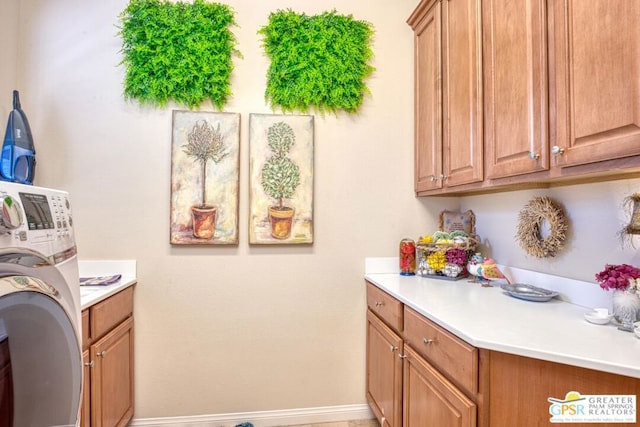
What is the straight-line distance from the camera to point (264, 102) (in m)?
2.05

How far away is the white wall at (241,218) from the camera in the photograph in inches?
75.7

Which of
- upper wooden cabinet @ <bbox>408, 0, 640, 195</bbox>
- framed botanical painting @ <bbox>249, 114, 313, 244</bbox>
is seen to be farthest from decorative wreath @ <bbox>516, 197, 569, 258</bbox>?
framed botanical painting @ <bbox>249, 114, 313, 244</bbox>

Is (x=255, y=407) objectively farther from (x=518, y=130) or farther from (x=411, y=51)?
(x=411, y=51)

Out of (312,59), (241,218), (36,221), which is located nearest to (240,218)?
(241,218)

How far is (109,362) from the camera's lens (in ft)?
5.29

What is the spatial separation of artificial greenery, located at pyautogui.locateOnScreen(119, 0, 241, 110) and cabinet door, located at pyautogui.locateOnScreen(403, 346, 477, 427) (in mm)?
1867

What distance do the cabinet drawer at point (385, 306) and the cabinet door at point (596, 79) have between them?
95cm

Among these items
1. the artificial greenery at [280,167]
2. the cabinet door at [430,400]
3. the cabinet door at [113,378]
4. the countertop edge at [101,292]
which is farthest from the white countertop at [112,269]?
the cabinet door at [430,400]

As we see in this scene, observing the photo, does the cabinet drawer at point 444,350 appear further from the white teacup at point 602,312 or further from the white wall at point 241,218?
the white wall at point 241,218

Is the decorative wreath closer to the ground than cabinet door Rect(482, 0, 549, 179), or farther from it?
closer to the ground

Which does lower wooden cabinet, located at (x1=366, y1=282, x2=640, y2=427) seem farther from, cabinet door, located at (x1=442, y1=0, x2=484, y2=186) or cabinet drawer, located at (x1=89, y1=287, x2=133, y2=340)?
cabinet drawer, located at (x1=89, y1=287, x2=133, y2=340)

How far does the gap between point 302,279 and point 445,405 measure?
1.13 metres

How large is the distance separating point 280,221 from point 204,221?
0.47 metres

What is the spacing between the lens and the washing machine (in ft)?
2.35
